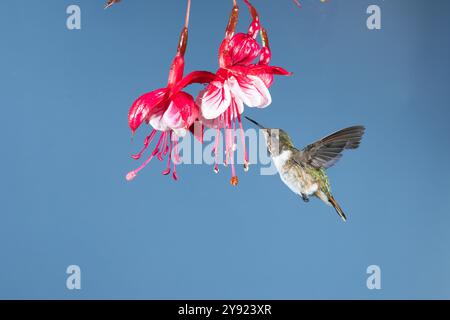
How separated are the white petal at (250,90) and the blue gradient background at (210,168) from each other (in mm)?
836

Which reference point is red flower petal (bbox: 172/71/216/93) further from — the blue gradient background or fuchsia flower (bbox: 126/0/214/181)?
the blue gradient background

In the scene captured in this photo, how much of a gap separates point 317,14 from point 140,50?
464 millimetres

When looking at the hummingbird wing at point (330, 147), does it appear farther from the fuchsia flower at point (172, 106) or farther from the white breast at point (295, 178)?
the fuchsia flower at point (172, 106)

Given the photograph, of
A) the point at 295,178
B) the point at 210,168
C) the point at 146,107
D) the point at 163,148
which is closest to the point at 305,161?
the point at 295,178

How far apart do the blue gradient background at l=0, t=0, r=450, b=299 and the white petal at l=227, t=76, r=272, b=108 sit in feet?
2.74

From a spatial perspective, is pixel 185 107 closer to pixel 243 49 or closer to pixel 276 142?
pixel 243 49

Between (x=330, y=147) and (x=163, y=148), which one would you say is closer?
(x=163, y=148)

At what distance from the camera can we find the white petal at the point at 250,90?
1.57ft

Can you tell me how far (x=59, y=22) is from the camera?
1316 mm

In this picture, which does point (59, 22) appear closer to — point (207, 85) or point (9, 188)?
point (9, 188)

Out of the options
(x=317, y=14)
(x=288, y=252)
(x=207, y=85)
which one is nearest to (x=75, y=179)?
(x=288, y=252)

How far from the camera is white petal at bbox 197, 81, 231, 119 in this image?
0.47m

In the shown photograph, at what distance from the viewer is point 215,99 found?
470mm

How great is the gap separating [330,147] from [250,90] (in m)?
0.53
